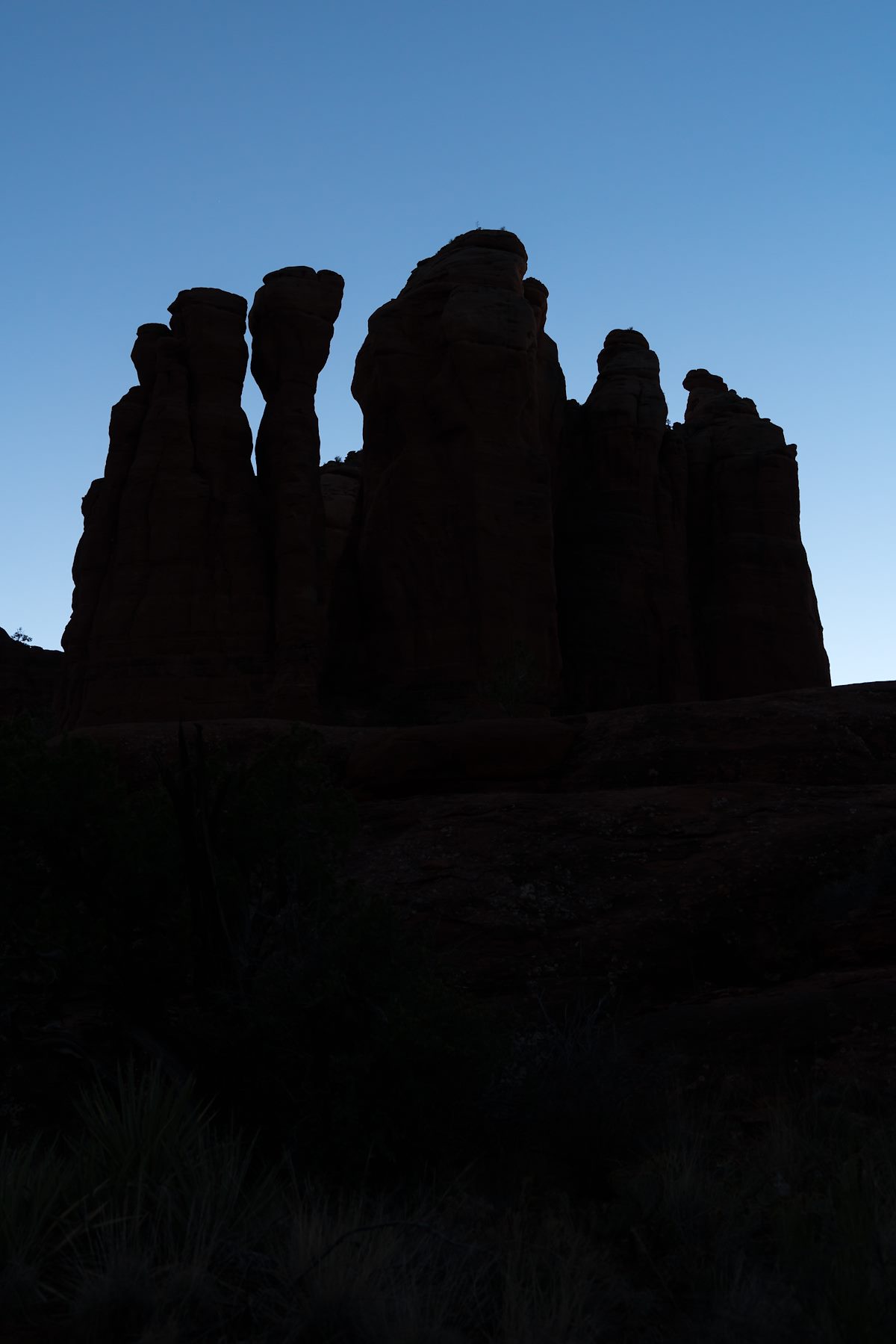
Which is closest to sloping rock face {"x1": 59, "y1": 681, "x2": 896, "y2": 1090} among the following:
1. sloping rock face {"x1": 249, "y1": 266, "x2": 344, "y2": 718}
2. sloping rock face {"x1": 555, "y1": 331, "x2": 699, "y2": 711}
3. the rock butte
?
the rock butte

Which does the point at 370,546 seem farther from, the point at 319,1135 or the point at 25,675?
the point at 319,1135

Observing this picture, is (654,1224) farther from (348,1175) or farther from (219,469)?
(219,469)

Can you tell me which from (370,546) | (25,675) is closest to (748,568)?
(370,546)

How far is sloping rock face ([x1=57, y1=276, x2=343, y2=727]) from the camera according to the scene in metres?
Result: 45.1

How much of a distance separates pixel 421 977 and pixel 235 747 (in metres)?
11.4

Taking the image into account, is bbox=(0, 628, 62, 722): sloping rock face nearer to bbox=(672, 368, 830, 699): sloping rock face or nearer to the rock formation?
the rock formation

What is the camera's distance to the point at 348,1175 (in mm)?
8641

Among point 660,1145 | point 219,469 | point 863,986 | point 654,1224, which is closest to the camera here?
point 654,1224

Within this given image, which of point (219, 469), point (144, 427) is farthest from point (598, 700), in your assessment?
point (144, 427)

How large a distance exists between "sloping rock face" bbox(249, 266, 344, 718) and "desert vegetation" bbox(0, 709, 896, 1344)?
33.6 m

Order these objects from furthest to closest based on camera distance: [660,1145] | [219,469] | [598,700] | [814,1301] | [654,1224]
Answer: [598,700], [219,469], [660,1145], [654,1224], [814,1301]

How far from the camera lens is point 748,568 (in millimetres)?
57031

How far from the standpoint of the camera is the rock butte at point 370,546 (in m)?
45.4

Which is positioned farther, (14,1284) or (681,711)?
(681,711)
